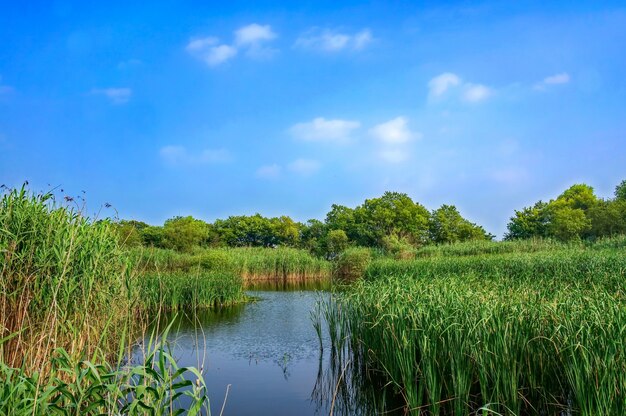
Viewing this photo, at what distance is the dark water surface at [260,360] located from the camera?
7820 millimetres

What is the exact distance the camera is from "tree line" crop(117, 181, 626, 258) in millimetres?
42500

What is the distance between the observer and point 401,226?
49.3m

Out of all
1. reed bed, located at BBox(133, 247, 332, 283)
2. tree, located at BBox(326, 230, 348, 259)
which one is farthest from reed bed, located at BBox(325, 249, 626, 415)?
tree, located at BBox(326, 230, 348, 259)

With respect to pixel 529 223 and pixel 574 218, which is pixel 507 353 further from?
pixel 529 223

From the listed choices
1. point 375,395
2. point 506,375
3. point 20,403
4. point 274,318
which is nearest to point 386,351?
point 375,395

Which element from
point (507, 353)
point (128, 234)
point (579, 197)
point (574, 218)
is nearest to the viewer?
point (507, 353)

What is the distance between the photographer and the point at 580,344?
511 cm

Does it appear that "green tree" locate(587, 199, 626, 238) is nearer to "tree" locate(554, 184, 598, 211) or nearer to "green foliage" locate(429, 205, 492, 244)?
"tree" locate(554, 184, 598, 211)

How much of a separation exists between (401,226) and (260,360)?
132 ft

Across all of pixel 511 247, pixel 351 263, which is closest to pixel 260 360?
Result: pixel 511 247

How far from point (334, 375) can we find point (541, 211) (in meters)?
50.6

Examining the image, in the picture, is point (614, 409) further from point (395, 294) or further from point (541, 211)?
point (541, 211)

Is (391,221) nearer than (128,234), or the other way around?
(128,234)

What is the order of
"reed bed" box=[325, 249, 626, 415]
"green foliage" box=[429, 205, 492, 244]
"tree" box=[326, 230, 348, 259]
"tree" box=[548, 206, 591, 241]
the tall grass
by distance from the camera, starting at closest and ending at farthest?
1. "reed bed" box=[325, 249, 626, 415]
2. the tall grass
3. "tree" box=[548, 206, 591, 241]
4. "tree" box=[326, 230, 348, 259]
5. "green foliage" box=[429, 205, 492, 244]
